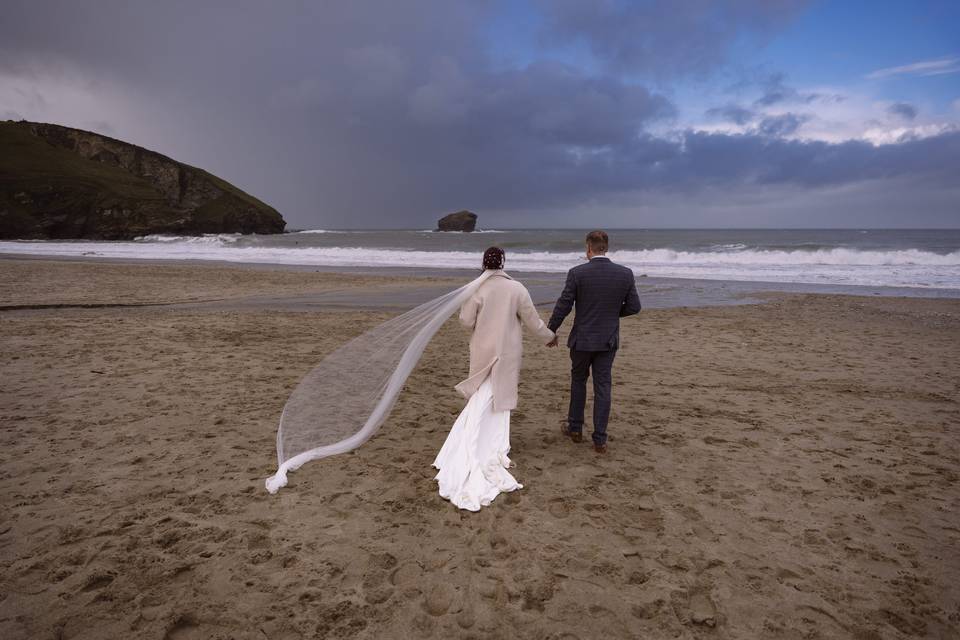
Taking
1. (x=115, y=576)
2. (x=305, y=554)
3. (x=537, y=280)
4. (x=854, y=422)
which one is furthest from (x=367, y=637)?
(x=537, y=280)

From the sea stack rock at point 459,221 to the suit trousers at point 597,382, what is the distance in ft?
328

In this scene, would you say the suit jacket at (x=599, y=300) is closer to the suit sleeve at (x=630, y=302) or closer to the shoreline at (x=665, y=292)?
the suit sleeve at (x=630, y=302)

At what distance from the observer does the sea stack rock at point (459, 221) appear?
103 m

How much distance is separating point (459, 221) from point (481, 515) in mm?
101308

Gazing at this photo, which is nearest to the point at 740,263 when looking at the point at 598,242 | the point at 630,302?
the point at 630,302

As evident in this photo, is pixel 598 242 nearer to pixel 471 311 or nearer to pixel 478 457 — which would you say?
pixel 471 311

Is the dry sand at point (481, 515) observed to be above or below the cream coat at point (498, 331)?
below

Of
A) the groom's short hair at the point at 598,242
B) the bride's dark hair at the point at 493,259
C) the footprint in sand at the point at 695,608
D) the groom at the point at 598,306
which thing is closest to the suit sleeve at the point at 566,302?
the groom at the point at 598,306

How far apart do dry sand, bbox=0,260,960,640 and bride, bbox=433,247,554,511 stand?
0.28m

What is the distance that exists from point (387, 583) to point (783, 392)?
225 inches

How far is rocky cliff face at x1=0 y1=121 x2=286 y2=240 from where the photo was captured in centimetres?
5469

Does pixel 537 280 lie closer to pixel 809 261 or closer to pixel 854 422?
pixel 854 422

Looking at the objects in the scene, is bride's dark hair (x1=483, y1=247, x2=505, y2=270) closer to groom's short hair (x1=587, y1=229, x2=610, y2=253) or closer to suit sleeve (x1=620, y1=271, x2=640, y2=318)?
groom's short hair (x1=587, y1=229, x2=610, y2=253)

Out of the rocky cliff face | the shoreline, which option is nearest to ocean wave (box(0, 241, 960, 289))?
the shoreline
